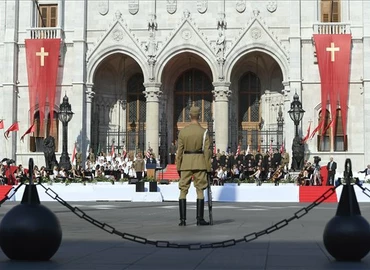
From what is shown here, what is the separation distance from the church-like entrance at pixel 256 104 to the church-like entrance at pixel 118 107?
6100 mm

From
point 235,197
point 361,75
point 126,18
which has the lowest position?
point 235,197

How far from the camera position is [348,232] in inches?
328

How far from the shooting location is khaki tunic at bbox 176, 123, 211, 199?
13664 millimetres

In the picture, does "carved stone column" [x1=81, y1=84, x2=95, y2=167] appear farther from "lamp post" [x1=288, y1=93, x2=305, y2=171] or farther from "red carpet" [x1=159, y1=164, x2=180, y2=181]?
"lamp post" [x1=288, y1=93, x2=305, y2=171]

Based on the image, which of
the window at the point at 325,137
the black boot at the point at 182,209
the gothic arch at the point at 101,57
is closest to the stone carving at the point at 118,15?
the gothic arch at the point at 101,57

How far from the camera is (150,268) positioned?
26.2 ft

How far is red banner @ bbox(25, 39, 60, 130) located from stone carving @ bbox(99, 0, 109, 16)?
3.55 meters

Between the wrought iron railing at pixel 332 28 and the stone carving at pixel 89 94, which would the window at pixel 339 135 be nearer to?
the wrought iron railing at pixel 332 28

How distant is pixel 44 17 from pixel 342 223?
3855 cm

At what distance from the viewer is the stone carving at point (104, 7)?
4372cm

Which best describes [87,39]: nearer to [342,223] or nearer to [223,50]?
[223,50]

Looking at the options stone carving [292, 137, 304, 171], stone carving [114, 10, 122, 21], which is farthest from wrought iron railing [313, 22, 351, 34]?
stone carving [114, 10, 122, 21]

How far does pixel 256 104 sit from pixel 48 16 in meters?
14.4

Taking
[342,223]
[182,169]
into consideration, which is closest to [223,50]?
[182,169]
